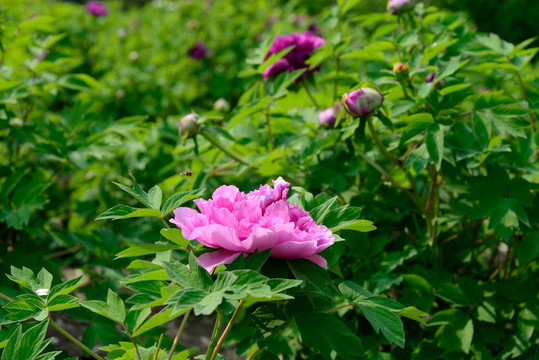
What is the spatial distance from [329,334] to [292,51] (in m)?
1.28

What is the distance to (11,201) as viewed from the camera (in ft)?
6.50

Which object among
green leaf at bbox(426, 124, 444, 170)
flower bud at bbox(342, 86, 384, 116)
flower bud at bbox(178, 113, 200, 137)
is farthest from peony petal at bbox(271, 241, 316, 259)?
flower bud at bbox(178, 113, 200, 137)

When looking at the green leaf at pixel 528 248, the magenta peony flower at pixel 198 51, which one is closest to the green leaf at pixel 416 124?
the green leaf at pixel 528 248

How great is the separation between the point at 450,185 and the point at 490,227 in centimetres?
32

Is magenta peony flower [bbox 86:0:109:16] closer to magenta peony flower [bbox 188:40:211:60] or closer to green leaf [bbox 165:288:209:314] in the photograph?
magenta peony flower [bbox 188:40:211:60]

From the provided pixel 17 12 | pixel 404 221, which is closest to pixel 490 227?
pixel 404 221

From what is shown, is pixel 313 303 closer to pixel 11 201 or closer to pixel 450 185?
pixel 450 185

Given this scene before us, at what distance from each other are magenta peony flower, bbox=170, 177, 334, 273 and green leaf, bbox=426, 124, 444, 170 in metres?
0.64

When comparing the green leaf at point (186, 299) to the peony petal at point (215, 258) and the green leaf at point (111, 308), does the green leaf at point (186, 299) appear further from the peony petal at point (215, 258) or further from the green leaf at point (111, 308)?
the green leaf at point (111, 308)

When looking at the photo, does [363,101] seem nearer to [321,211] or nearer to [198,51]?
[321,211]

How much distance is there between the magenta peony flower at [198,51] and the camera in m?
4.48

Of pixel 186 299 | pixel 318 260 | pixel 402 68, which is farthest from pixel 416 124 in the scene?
pixel 186 299

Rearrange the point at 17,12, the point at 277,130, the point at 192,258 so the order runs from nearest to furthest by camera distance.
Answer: the point at 192,258 < the point at 277,130 < the point at 17,12

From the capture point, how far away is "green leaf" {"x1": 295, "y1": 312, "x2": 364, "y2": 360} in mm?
975
